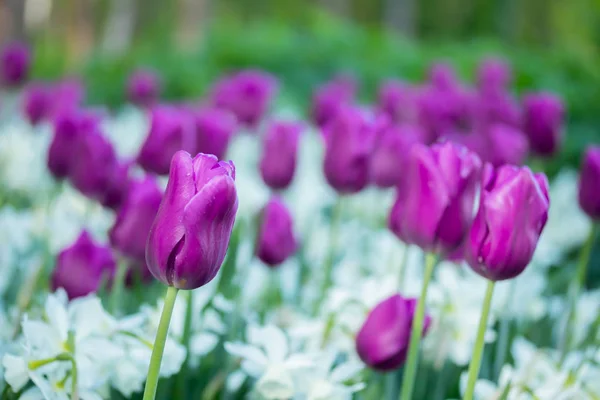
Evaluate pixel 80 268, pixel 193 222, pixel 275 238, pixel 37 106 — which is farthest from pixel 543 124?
pixel 37 106

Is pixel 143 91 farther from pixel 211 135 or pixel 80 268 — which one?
pixel 80 268

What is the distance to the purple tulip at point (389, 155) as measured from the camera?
2.05 m

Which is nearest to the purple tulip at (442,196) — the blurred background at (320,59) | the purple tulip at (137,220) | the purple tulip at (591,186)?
the purple tulip at (137,220)

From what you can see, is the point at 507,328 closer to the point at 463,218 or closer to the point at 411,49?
the point at 463,218

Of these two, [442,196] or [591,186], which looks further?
[591,186]

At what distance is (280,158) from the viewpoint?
6.84 ft

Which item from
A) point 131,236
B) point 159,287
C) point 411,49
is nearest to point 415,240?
point 131,236

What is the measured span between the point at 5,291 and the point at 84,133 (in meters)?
0.49

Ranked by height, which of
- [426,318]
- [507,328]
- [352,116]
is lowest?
[507,328]

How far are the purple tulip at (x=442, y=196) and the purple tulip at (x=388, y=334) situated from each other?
13 centimetres

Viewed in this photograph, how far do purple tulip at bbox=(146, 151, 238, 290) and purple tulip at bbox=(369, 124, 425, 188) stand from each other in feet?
3.71

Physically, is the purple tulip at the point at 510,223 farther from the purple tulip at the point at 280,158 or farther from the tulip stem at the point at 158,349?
the purple tulip at the point at 280,158

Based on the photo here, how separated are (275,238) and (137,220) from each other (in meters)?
0.44

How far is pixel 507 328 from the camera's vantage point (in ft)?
5.54
